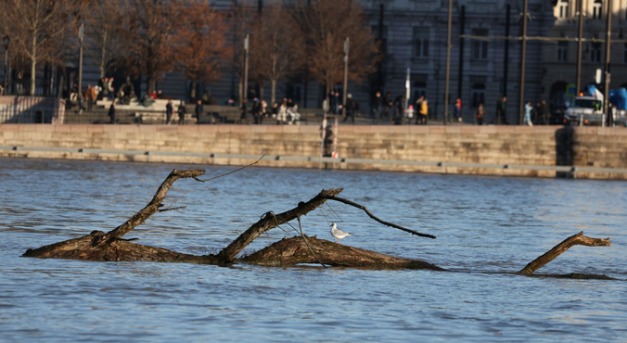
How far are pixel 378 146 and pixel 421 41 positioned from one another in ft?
94.9

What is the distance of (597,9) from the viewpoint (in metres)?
109

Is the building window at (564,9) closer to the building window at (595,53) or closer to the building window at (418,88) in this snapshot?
the building window at (595,53)

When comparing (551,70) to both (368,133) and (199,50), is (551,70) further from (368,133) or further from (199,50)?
(368,133)

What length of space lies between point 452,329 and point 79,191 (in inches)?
1134

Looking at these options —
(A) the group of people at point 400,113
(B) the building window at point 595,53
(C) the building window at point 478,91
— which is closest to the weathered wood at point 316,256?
(A) the group of people at point 400,113

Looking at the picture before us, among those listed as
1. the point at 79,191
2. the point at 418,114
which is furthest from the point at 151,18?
the point at 79,191

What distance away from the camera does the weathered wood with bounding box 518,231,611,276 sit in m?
24.4

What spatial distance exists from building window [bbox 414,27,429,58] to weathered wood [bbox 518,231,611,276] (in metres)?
72.6

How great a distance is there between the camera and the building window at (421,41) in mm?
100125

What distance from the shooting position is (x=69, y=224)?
35656 mm

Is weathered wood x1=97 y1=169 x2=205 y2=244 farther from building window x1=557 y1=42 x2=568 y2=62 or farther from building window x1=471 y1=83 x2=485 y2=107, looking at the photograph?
building window x1=557 y1=42 x2=568 y2=62

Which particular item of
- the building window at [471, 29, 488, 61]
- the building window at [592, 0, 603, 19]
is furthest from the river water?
the building window at [592, 0, 603, 19]

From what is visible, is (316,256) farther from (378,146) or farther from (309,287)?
(378,146)

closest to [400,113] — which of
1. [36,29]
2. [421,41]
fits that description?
[36,29]
